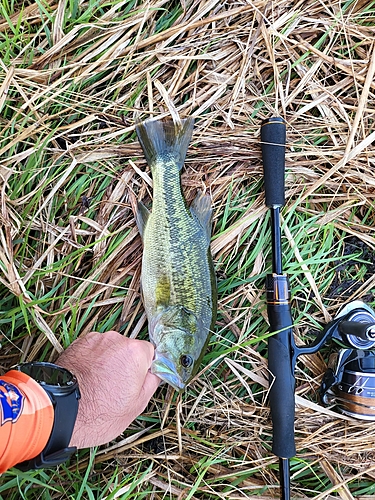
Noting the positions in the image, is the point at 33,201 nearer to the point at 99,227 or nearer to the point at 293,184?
the point at 99,227

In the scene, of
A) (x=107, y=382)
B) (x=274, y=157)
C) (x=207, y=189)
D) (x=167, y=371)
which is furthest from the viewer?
(x=207, y=189)

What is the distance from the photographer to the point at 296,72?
8.24 feet

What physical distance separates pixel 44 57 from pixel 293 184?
4.76 feet

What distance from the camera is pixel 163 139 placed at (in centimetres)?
234

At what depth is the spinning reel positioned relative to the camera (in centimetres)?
221

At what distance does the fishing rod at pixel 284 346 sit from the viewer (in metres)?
2.20

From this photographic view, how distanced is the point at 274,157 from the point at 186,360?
107 cm

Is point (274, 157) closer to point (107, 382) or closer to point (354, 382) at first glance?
point (354, 382)

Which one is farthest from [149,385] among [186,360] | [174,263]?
[174,263]

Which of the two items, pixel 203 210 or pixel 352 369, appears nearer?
pixel 352 369

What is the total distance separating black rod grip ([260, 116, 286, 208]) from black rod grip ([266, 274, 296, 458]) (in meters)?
0.40

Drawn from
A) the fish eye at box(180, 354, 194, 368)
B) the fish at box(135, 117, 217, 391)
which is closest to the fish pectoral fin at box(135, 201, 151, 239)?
the fish at box(135, 117, 217, 391)

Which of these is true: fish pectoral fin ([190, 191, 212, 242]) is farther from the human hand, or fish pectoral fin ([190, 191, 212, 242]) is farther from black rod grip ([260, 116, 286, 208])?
the human hand

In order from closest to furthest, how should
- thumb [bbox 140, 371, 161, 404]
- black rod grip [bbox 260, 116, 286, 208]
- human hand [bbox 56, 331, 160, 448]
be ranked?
human hand [bbox 56, 331, 160, 448]
thumb [bbox 140, 371, 161, 404]
black rod grip [bbox 260, 116, 286, 208]
